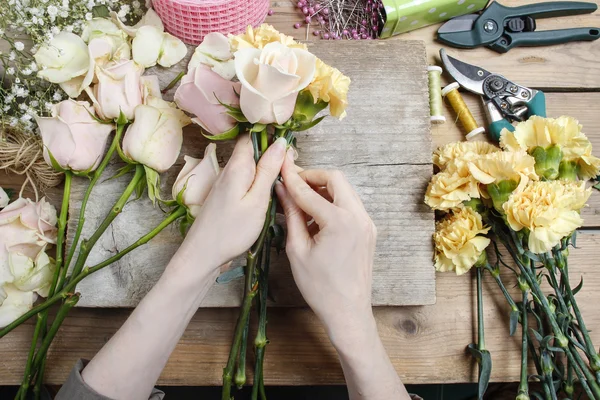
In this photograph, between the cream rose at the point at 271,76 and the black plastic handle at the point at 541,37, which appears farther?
the black plastic handle at the point at 541,37

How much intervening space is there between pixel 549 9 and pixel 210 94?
62 cm

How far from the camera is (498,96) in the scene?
0.85 m

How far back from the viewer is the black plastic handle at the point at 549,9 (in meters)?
0.89

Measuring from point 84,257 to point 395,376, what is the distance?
0.45 m

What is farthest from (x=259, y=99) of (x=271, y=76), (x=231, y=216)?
(x=231, y=216)

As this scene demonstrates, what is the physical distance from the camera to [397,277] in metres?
0.76

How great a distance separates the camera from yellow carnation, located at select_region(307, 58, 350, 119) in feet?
2.05

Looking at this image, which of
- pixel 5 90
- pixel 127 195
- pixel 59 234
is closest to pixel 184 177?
pixel 127 195

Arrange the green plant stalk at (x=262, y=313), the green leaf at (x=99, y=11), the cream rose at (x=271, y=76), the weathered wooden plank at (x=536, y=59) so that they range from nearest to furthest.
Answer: the cream rose at (x=271, y=76) < the green plant stalk at (x=262, y=313) < the green leaf at (x=99, y=11) < the weathered wooden plank at (x=536, y=59)

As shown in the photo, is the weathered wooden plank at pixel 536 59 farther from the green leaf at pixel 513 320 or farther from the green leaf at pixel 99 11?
the green leaf at pixel 513 320

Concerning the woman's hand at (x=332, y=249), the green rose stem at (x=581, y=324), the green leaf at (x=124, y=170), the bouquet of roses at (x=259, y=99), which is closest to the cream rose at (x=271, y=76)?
the bouquet of roses at (x=259, y=99)

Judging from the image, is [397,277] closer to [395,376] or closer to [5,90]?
[395,376]

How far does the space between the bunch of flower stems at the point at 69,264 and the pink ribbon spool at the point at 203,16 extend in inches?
7.0

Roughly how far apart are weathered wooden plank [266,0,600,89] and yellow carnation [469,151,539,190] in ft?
0.87
